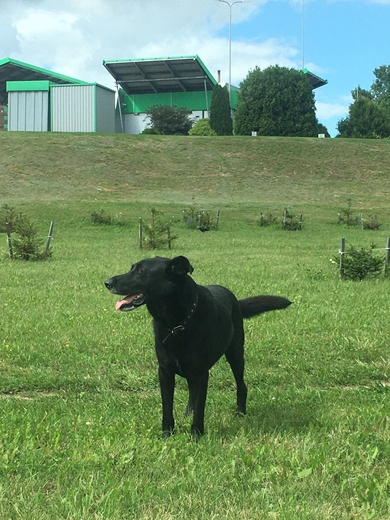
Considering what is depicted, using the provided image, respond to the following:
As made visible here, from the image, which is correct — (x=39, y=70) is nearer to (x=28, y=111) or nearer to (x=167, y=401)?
(x=28, y=111)

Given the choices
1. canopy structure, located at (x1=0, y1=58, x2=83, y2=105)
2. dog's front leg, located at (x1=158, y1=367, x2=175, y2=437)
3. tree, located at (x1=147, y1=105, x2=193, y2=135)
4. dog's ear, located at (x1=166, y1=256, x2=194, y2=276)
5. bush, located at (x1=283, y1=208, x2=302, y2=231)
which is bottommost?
dog's front leg, located at (x1=158, y1=367, x2=175, y2=437)

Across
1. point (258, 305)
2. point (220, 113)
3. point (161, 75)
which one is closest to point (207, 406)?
point (258, 305)

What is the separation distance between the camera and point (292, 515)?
128 inches

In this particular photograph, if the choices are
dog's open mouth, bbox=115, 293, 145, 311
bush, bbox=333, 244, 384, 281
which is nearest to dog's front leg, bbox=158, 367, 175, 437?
dog's open mouth, bbox=115, 293, 145, 311

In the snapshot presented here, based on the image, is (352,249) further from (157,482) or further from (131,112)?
(131,112)

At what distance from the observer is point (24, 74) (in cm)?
8094

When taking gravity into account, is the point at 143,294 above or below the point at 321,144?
below

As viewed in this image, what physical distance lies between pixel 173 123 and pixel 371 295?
66399 millimetres

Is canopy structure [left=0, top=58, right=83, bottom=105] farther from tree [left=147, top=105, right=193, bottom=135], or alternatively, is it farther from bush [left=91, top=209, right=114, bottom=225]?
bush [left=91, top=209, right=114, bottom=225]

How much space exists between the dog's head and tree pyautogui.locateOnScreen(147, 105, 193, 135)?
72.2 metres

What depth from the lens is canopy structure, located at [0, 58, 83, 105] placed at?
77.4 m

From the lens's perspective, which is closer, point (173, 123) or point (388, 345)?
point (388, 345)

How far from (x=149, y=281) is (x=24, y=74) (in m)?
82.4

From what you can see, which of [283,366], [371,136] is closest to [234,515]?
[283,366]
